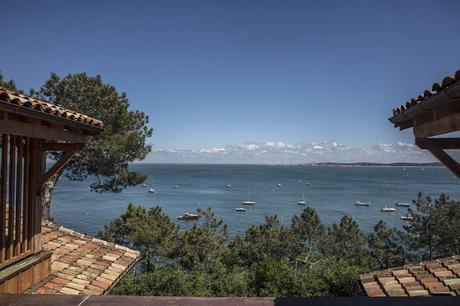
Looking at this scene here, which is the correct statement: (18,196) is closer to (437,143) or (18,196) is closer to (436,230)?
(437,143)

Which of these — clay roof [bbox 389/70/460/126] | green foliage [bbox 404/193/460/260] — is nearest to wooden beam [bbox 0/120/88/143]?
clay roof [bbox 389/70/460/126]

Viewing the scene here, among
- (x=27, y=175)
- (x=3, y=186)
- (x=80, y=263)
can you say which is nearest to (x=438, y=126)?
(x=3, y=186)

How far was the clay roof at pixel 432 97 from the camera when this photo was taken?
250cm

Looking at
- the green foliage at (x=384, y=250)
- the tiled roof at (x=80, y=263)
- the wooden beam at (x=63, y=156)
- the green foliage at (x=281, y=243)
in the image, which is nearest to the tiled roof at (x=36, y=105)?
the wooden beam at (x=63, y=156)

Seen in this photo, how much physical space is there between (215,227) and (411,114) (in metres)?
15.2

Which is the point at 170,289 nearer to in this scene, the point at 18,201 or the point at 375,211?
the point at 18,201

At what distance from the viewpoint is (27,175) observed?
14.2 ft

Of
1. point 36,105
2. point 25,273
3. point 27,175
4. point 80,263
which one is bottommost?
point 80,263

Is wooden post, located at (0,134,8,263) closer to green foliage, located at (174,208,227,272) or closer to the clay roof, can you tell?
the clay roof

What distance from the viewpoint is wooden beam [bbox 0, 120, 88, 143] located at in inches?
134

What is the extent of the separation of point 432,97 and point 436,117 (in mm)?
399

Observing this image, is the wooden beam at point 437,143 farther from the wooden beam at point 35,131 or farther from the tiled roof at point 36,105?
the wooden beam at point 35,131

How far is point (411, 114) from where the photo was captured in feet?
11.4

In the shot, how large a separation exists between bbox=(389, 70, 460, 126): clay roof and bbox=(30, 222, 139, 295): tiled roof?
4.13 m
